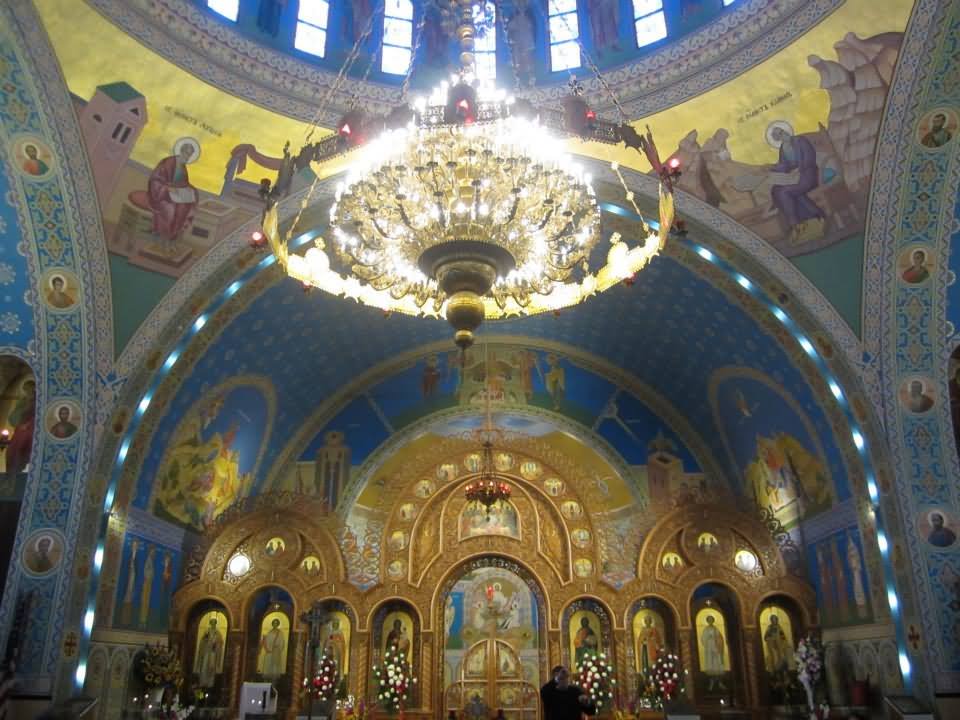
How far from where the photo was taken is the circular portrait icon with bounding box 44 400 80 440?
Answer: 10820 mm

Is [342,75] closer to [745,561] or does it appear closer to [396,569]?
[396,569]

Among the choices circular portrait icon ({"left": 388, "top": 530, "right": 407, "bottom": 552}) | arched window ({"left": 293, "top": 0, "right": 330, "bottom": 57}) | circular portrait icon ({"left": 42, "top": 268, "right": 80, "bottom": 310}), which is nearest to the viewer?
circular portrait icon ({"left": 42, "top": 268, "right": 80, "bottom": 310})

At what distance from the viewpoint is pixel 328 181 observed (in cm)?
1193

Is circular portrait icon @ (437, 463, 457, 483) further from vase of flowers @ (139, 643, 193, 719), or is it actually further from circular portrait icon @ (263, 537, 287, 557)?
vase of flowers @ (139, 643, 193, 719)

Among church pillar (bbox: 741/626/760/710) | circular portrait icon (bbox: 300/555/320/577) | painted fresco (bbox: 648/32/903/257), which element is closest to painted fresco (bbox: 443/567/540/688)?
circular portrait icon (bbox: 300/555/320/577)

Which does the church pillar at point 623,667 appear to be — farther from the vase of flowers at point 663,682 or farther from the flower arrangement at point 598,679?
the vase of flowers at point 663,682

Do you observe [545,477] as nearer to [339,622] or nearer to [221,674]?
[339,622]

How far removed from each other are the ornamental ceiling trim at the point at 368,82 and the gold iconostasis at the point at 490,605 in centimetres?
741

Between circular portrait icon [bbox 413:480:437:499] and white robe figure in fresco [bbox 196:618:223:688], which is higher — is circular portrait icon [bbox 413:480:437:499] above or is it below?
above

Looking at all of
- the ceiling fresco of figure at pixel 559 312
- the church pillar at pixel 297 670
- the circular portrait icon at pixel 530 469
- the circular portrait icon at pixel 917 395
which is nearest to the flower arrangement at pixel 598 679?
the ceiling fresco of figure at pixel 559 312

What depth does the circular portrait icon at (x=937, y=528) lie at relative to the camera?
10000mm

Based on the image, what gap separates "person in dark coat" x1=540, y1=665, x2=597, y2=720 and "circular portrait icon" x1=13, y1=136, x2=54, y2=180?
8.85m

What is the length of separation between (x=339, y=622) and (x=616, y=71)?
422 inches

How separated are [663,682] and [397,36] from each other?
11824 mm
